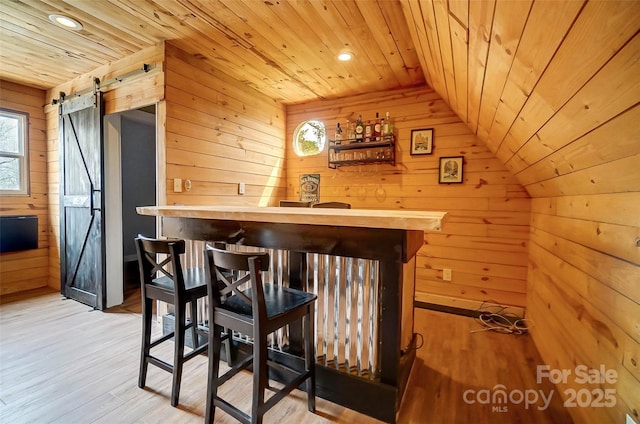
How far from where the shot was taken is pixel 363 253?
147 cm

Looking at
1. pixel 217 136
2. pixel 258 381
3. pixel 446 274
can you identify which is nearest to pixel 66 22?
pixel 217 136

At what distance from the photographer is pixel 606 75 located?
2.51ft

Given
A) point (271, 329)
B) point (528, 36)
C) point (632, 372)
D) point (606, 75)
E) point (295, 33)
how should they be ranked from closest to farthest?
point (606, 75), point (528, 36), point (632, 372), point (271, 329), point (295, 33)

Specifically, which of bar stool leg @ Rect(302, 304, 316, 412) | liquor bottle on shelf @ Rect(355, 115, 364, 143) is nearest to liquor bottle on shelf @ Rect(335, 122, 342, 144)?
liquor bottle on shelf @ Rect(355, 115, 364, 143)

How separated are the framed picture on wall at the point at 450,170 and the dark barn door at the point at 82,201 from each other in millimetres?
3614

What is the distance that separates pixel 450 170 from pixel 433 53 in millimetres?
1409

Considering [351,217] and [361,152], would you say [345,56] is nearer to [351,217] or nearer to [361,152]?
[361,152]

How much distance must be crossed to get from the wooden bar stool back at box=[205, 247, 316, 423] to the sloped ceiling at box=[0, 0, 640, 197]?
4.16 feet

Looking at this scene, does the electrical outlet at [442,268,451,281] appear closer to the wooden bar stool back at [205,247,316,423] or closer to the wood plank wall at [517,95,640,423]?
the wood plank wall at [517,95,640,423]

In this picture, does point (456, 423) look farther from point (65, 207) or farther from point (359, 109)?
point (65, 207)

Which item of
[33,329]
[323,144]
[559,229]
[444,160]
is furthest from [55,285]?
[559,229]

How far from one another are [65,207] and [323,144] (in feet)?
10.5

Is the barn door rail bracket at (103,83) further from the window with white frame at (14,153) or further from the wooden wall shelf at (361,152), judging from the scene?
the wooden wall shelf at (361,152)

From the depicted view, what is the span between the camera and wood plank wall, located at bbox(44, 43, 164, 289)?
2537 mm
